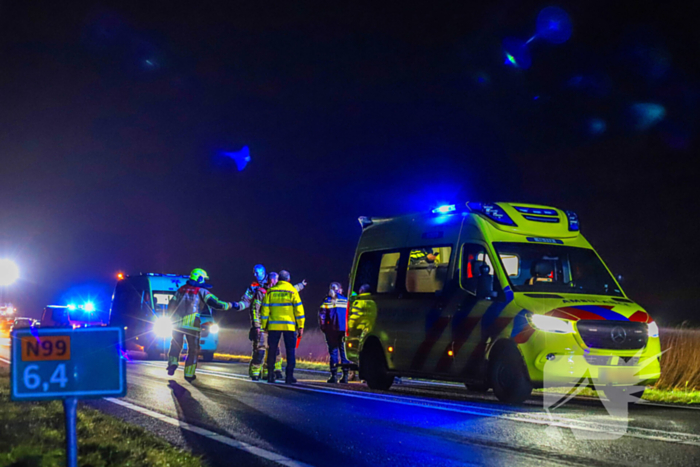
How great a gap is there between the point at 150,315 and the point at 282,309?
35.0 feet

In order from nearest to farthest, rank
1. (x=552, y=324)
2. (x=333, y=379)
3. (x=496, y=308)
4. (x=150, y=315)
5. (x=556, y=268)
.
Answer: (x=552, y=324), (x=496, y=308), (x=556, y=268), (x=333, y=379), (x=150, y=315)

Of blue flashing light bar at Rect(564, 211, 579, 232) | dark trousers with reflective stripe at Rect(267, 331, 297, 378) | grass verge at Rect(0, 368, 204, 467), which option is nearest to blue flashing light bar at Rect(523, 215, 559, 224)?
blue flashing light bar at Rect(564, 211, 579, 232)

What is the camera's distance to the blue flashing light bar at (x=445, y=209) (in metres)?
11.5

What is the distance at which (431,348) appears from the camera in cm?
1110

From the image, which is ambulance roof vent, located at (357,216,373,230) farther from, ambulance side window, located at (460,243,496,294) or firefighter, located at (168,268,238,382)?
ambulance side window, located at (460,243,496,294)

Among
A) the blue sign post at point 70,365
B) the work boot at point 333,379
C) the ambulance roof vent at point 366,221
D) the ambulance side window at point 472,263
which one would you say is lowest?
the work boot at point 333,379

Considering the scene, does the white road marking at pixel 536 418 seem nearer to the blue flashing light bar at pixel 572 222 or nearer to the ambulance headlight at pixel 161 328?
the blue flashing light bar at pixel 572 222

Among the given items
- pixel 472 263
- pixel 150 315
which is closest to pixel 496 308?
pixel 472 263

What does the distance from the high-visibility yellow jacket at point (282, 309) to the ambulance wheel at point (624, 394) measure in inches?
202

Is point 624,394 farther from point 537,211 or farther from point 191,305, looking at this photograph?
point 191,305

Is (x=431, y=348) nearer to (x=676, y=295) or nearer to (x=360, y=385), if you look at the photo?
(x=360, y=385)

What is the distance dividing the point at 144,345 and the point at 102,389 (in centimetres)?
1892

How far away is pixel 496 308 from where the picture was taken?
396 inches

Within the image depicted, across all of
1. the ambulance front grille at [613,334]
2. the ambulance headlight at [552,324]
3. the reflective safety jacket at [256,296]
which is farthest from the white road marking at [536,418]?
the reflective safety jacket at [256,296]
